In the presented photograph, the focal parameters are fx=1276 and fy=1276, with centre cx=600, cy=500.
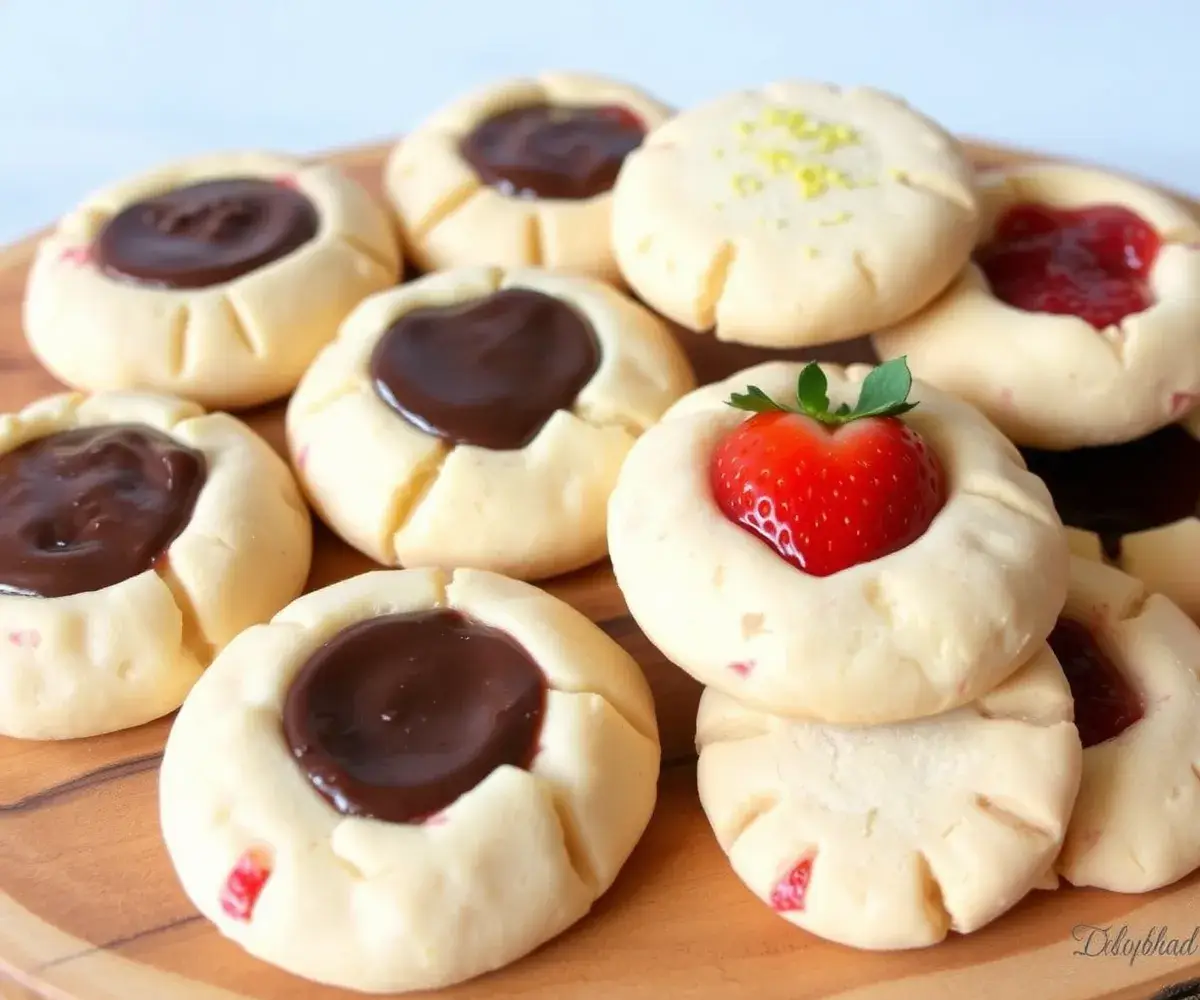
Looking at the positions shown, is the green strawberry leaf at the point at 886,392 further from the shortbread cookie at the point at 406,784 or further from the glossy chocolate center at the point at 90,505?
the glossy chocolate center at the point at 90,505

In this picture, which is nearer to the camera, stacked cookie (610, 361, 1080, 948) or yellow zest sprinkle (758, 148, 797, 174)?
stacked cookie (610, 361, 1080, 948)

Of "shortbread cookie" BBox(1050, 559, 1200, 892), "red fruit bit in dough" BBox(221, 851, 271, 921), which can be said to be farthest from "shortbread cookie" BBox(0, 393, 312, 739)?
"shortbread cookie" BBox(1050, 559, 1200, 892)

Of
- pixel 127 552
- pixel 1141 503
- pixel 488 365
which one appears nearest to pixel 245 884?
pixel 127 552

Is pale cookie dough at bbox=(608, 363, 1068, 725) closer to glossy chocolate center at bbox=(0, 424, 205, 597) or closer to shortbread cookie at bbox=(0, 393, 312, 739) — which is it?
shortbread cookie at bbox=(0, 393, 312, 739)

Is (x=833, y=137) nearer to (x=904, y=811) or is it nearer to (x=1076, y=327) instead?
(x=1076, y=327)

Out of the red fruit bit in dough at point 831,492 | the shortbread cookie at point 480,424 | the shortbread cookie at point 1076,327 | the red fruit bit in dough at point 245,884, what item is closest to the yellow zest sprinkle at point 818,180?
the shortbread cookie at point 1076,327

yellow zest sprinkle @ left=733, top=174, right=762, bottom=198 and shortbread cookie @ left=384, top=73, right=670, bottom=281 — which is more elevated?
yellow zest sprinkle @ left=733, top=174, right=762, bottom=198

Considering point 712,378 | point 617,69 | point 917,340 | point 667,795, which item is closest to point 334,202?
point 712,378

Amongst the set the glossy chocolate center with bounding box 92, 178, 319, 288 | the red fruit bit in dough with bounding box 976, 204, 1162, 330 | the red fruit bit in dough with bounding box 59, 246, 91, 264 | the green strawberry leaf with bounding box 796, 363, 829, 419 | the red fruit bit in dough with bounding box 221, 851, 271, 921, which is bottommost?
the red fruit bit in dough with bounding box 221, 851, 271, 921
